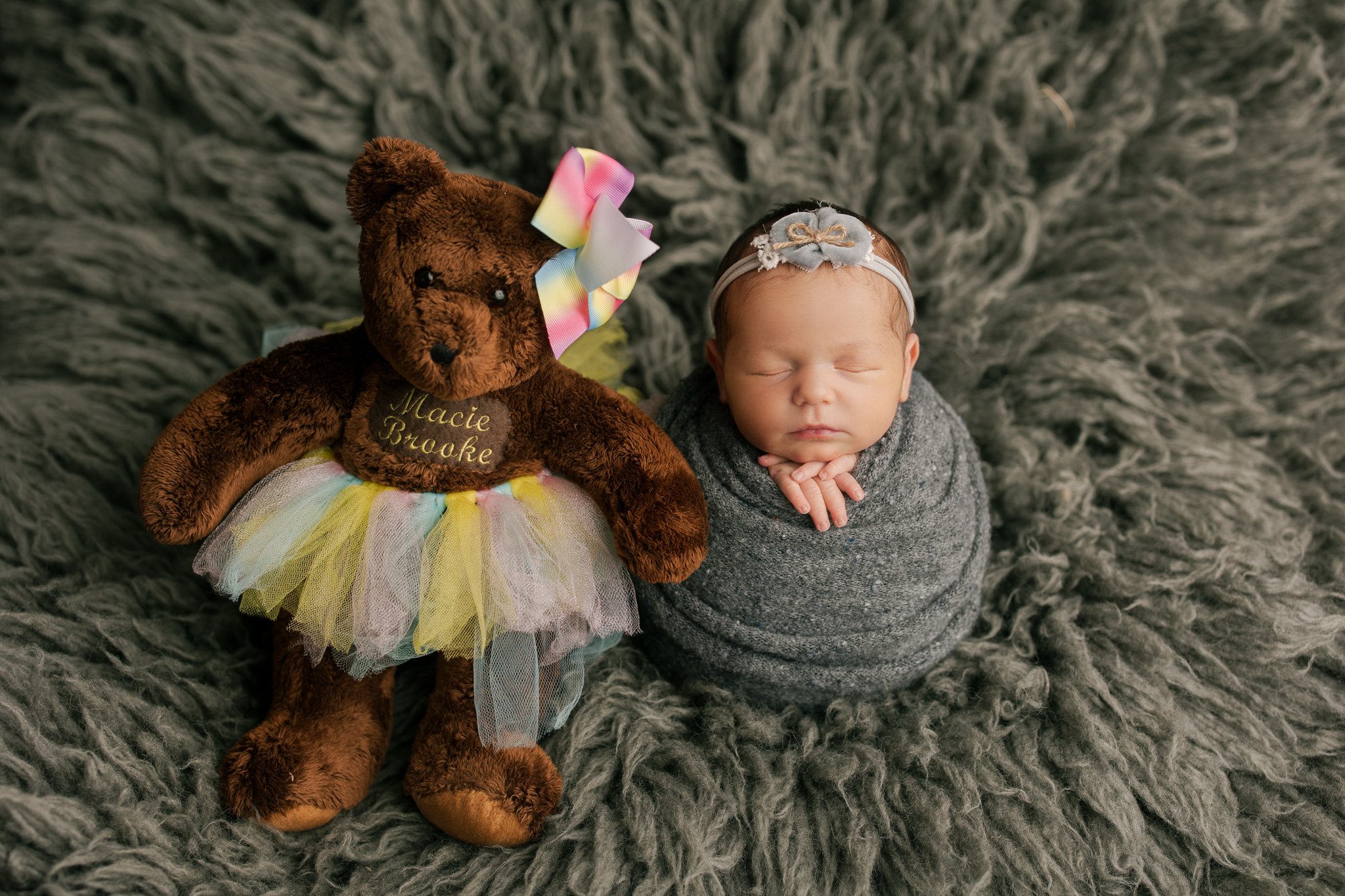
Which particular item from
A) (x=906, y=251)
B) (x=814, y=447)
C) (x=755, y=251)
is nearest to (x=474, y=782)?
(x=814, y=447)

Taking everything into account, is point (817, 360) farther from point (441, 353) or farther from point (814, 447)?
point (441, 353)

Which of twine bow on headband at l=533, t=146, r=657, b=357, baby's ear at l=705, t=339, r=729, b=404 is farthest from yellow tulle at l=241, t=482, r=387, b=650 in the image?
baby's ear at l=705, t=339, r=729, b=404

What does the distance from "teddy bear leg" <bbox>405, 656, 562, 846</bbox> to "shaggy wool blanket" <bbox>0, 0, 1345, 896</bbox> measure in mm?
46

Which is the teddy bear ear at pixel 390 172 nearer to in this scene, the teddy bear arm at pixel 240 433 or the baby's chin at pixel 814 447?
the teddy bear arm at pixel 240 433

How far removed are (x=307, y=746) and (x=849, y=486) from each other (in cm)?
50

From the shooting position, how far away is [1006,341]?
114cm

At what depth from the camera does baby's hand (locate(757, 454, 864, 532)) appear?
85cm

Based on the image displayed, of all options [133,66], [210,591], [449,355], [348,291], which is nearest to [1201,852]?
[449,355]

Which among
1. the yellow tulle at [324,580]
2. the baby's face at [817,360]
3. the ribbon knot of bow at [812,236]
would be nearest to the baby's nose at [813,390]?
the baby's face at [817,360]

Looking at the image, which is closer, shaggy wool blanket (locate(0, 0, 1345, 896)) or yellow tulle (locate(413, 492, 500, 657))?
yellow tulle (locate(413, 492, 500, 657))

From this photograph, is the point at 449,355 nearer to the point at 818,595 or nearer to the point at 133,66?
the point at 818,595

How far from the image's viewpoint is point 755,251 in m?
0.88

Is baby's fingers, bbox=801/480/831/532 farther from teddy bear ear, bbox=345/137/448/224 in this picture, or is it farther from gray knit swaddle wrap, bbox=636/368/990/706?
teddy bear ear, bbox=345/137/448/224

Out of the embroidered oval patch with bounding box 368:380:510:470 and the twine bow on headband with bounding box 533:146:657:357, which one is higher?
the twine bow on headband with bounding box 533:146:657:357
